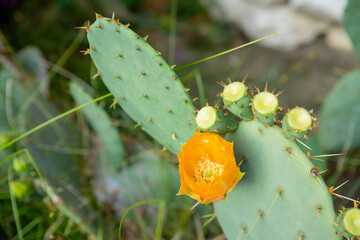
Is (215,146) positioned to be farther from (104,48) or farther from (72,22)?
(72,22)

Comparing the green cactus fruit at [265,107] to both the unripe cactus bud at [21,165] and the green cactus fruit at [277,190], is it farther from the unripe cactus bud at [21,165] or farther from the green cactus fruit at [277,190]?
the unripe cactus bud at [21,165]

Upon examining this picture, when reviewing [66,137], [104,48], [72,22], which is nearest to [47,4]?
[72,22]

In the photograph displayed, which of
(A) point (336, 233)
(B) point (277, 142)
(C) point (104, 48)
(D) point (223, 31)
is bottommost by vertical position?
(D) point (223, 31)

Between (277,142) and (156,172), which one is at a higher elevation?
(277,142)

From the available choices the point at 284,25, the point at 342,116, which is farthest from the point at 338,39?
the point at 342,116

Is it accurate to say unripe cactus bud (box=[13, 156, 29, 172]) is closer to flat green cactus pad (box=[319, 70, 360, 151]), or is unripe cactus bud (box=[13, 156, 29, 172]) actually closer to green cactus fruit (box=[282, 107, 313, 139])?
green cactus fruit (box=[282, 107, 313, 139])

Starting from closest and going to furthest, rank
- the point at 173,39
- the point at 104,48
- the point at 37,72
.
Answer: the point at 104,48 < the point at 37,72 < the point at 173,39

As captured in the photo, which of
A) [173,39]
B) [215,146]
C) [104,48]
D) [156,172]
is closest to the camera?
[215,146]

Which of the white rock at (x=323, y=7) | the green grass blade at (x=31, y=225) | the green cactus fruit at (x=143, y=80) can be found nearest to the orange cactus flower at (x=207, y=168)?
the green cactus fruit at (x=143, y=80)
